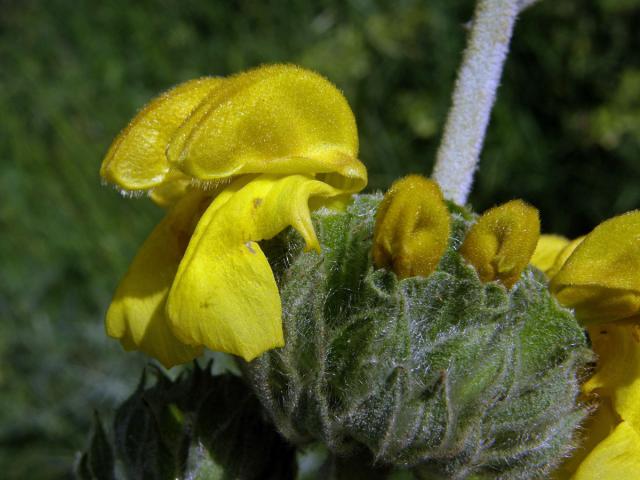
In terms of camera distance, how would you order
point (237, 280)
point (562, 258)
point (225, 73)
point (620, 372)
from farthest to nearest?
1. point (225, 73)
2. point (562, 258)
3. point (620, 372)
4. point (237, 280)

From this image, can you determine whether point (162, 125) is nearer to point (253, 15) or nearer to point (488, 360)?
point (488, 360)

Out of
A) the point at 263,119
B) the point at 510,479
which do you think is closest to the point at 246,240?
the point at 263,119

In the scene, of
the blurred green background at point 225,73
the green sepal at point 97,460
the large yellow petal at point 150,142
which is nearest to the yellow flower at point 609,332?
the large yellow petal at point 150,142

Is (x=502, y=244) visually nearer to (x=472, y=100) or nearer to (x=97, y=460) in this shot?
(x=472, y=100)

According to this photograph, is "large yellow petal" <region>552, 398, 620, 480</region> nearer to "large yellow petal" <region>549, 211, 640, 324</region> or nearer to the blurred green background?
"large yellow petal" <region>549, 211, 640, 324</region>

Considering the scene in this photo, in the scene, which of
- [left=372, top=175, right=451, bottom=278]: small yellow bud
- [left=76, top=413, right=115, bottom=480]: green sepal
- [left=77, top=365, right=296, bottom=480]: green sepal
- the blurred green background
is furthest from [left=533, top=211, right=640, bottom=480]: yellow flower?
the blurred green background

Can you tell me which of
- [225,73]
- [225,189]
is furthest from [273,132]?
[225,73]
